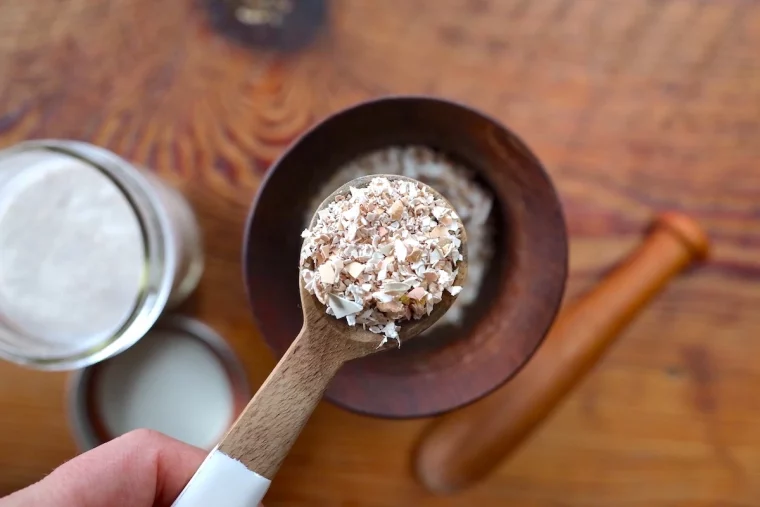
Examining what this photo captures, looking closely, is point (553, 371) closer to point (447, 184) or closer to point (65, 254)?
point (447, 184)

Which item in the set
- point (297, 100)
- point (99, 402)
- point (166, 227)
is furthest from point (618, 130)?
point (99, 402)

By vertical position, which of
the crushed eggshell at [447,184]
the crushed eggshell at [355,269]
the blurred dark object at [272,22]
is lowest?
the crushed eggshell at [447,184]

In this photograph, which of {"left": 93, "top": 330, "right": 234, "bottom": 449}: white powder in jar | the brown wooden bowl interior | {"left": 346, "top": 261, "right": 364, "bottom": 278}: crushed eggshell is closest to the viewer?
{"left": 346, "top": 261, "right": 364, "bottom": 278}: crushed eggshell

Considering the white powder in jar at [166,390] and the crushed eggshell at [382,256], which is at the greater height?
the crushed eggshell at [382,256]

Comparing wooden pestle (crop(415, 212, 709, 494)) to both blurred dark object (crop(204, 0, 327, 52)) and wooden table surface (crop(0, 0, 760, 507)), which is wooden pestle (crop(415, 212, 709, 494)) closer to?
wooden table surface (crop(0, 0, 760, 507))

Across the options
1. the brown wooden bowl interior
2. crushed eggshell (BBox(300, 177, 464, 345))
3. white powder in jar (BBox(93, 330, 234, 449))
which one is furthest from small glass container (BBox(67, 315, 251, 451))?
crushed eggshell (BBox(300, 177, 464, 345))

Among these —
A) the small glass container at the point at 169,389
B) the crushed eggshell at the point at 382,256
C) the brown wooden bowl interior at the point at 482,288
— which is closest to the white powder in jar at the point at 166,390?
the small glass container at the point at 169,389

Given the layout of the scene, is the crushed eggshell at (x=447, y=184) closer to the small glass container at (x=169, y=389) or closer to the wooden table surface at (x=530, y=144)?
the wooden table surface at (x=530, y=144)

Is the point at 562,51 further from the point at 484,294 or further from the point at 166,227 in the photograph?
the point at 166,227
